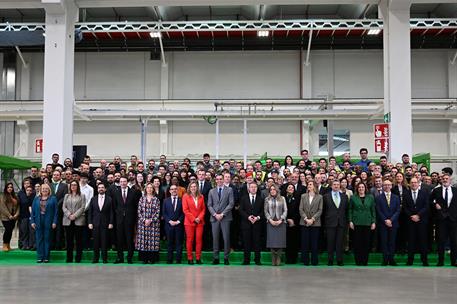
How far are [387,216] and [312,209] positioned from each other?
124cm

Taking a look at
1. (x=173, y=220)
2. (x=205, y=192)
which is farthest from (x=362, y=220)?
(x=173, y=220)

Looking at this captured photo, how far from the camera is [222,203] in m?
7.62

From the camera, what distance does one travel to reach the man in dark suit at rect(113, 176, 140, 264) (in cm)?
765

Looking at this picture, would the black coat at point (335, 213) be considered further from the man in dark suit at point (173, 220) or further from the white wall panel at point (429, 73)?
the white wall panel at point (429, 73)

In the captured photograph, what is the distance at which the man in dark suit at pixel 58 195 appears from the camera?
8.05 meters

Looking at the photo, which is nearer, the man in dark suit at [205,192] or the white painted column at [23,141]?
the man in dark suit at [205,192]

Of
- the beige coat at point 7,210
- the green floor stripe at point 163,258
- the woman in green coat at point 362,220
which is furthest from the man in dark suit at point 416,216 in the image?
the beige coat at point 7,210

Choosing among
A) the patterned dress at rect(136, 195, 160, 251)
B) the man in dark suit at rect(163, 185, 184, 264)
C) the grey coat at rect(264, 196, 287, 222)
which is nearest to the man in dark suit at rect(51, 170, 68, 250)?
the patterned dress at rect(136, 195, 160, 251)

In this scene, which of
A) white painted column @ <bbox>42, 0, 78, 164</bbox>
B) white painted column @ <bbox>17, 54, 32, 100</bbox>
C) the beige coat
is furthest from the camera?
white painted column @ <bbox>17, 54, 32, 100</bbox>

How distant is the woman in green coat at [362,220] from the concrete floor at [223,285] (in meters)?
0.45

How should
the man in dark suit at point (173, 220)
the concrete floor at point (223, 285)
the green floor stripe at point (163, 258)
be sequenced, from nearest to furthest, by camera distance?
the concrete floor at point (223, 285) → the man in dark suit at point (173, 220) → the green floor stripe at point (163, 258)

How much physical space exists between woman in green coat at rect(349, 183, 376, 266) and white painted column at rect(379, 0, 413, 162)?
278 cm

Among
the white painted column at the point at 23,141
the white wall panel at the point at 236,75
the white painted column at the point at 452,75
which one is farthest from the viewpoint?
the white wall panel at the point at 236,75

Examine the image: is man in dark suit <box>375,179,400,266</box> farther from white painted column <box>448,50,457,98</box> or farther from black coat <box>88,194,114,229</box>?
white painted column <box>448,50,457,98</box>
